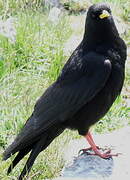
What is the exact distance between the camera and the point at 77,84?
555 centimetres

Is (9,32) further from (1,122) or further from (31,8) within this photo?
(1,122)

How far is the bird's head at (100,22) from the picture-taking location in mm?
5377

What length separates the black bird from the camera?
17.6 feet

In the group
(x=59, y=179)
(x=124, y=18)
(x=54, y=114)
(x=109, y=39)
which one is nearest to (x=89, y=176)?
(x=59, y=179)

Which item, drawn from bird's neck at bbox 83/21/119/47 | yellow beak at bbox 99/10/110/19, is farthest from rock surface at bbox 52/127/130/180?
yellow beak at bbox 99/10/110/19

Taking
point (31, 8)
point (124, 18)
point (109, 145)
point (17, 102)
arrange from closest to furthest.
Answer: point (109, 145), point (17, 102), point (31, 8), point (124, 18)

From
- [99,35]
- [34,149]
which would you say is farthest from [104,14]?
[34,149]

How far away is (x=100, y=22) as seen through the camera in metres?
5.42

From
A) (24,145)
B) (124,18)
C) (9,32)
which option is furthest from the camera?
(124,18)

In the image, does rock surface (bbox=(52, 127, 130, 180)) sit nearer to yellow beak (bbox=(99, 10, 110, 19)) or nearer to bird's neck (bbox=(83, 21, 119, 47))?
bird's neck (bbox=(83, 21, 119, 47))

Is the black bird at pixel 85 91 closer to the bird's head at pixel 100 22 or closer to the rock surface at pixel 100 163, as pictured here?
the bird's head at pixel 100 22

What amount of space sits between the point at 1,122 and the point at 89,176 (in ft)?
4.57

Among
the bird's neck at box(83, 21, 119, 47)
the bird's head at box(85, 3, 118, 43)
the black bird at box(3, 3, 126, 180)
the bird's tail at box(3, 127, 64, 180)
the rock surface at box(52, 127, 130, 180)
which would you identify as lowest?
the rock surface at box(52, 127, 130, 180)

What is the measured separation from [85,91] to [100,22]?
0.58 meters
